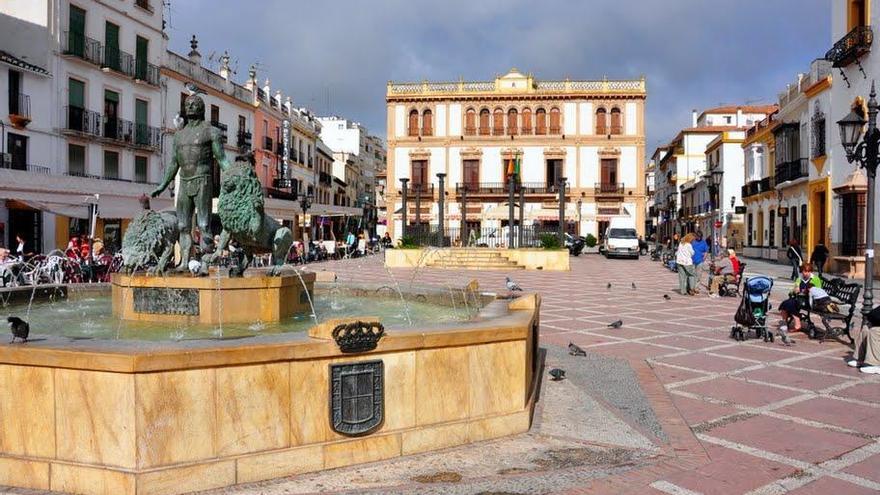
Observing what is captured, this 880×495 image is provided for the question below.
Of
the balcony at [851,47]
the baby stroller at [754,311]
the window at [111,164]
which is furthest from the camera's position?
the window at [111,164]

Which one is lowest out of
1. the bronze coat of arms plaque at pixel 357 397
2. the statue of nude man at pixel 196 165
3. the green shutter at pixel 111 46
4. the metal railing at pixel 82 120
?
the bronze coat of arms plaque at pixel 357 397

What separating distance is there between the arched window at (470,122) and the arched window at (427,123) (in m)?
2.55

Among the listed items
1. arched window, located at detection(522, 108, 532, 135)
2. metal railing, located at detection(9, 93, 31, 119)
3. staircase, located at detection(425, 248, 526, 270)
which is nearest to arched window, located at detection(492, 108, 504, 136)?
arched window, located at detection(522, 108, 532, 135)

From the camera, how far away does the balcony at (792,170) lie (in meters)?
28.8

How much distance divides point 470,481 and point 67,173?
25.8 m

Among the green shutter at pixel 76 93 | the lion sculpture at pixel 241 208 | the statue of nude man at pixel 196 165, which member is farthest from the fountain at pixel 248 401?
the green shutter at pixel 76 93

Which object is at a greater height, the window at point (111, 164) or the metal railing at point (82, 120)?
the metal railing at point (82, 120)

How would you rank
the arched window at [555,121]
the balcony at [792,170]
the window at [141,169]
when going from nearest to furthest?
the balcony at [792,170]
the window at [141,169]
the arched window at [555,121]

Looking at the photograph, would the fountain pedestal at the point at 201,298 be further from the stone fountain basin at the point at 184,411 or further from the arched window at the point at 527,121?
the arched window at the point at 527,121

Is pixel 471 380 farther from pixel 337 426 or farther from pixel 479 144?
pixel 479 144

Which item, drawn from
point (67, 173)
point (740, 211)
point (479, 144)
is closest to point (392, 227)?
point (479, 144)

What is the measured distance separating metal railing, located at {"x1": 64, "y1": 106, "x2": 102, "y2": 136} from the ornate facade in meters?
25.7

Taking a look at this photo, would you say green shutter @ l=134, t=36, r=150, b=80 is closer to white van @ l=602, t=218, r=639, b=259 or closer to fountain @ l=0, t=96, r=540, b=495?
white van @ l=602, t=218, r=639, b=259

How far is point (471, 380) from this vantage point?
15.6 ft
